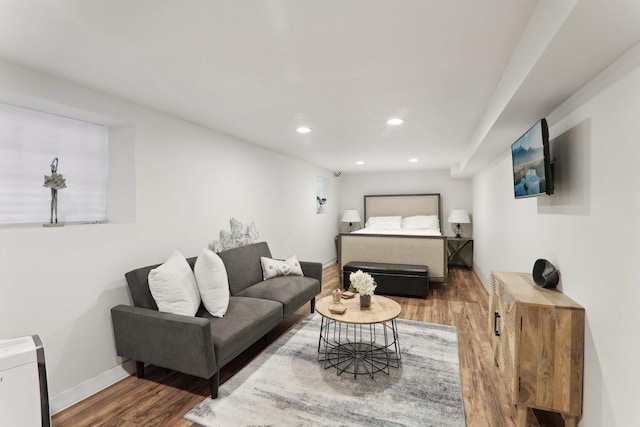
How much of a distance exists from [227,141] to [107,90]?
1.48 metres

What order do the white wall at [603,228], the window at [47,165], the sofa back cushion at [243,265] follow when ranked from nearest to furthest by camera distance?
the white wall at [603,228]
the window at [47,165]
the sofa back cushion at [243,265]

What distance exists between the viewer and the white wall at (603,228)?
1262 mm

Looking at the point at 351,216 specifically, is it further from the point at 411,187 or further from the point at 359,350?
the point at 359,350

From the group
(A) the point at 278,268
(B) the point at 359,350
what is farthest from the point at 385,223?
(B) the point at 359,350

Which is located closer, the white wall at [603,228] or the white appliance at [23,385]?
the white wall at [603,228]

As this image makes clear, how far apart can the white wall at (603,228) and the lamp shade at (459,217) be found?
14.0 feet

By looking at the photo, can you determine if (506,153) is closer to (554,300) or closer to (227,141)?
(554,300)

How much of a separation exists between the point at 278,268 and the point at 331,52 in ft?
8.66

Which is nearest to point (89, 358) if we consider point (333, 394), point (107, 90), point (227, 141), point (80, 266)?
point (80, 266)

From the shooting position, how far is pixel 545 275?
2.03 meters

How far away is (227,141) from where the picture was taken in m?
3.66

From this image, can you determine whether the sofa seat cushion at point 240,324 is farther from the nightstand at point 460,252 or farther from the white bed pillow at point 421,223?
the nightstand at point 460,252

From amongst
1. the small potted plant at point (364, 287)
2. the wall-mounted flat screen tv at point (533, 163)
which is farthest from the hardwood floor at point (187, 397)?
the wall-mounted flat screen tv at point (533, 163)

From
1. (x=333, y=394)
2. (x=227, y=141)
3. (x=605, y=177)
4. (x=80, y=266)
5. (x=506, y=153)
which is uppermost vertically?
(x=227, y=141)
